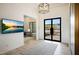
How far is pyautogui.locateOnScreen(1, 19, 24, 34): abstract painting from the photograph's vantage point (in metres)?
2.36

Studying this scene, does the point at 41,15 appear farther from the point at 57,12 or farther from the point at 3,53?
the point at 3,53

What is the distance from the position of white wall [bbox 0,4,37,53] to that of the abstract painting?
0.08 m

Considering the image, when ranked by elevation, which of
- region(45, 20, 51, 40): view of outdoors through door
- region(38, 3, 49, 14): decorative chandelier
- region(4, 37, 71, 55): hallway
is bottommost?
region(4, 37, 71, 55): hallway

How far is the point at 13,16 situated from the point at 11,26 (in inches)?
8.3

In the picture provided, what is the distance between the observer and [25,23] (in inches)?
97.9

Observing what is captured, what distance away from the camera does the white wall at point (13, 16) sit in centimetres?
236

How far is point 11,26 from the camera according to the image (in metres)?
2.40

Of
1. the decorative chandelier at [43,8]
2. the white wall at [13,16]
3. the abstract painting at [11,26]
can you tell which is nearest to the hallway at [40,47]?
the white wall at [13,16]

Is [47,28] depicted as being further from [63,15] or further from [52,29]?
[63,15]

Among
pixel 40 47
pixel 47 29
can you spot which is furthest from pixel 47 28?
pixel 40 47

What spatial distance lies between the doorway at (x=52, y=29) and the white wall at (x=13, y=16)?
0.37 meters

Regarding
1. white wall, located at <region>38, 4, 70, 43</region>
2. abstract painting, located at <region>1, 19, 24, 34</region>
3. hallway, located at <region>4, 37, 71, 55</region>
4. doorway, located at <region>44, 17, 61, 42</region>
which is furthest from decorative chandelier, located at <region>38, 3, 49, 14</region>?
hallway, located at <region>4, 37, 71, 55</region>

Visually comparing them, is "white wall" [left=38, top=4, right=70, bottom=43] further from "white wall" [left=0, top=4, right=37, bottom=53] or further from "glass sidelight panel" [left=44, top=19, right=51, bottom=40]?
"white wall" [left=0, top=4, right=37, bottom=53]
